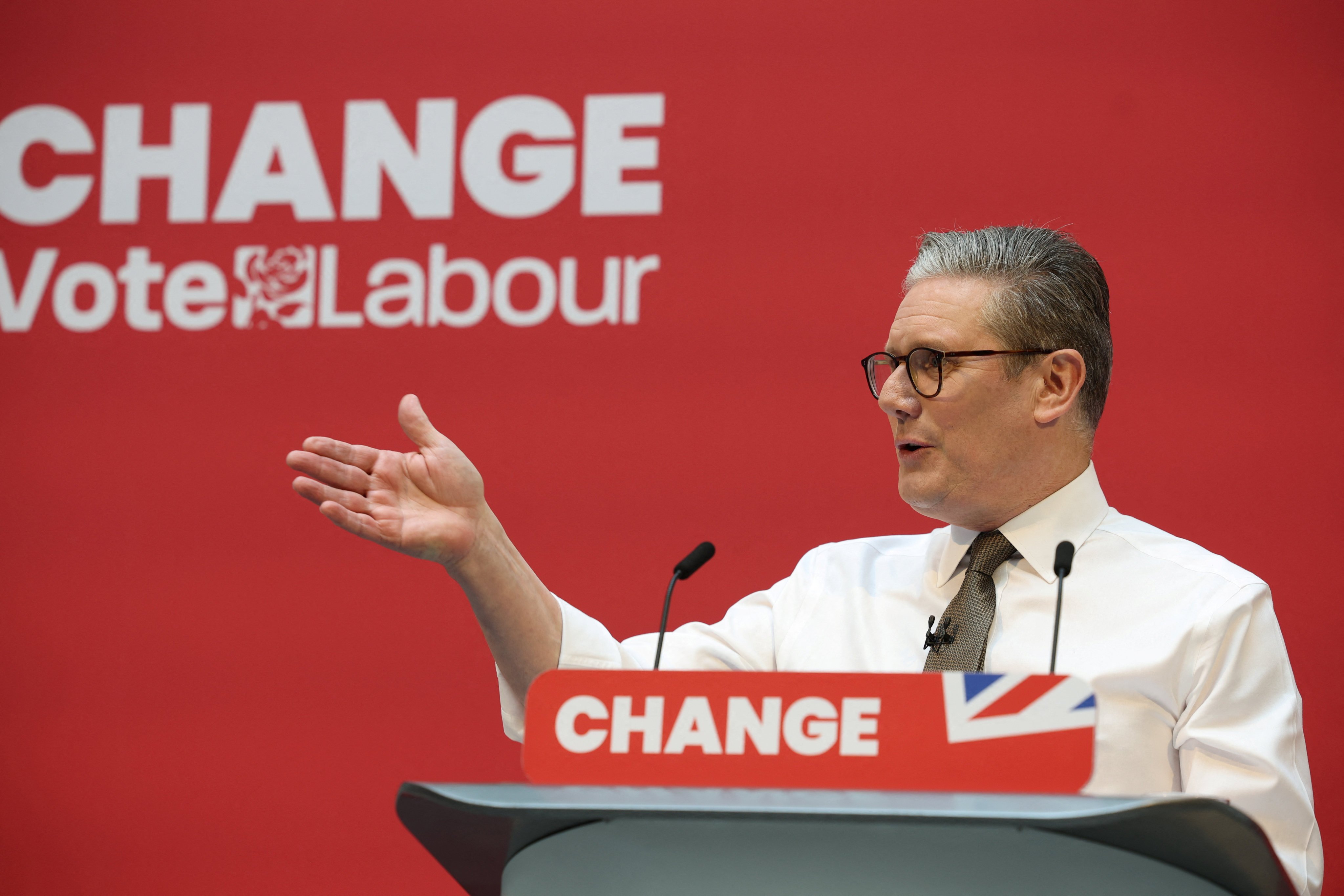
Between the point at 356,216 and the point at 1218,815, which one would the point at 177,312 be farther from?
the point at 1218,815

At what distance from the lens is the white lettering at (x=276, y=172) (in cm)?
274

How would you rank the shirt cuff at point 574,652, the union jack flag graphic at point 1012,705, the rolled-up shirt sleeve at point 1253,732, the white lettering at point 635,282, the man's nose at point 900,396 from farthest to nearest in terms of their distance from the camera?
1. the white lettering at point 635,282
2. the man's nose at point 900,396
3. the shirt cuff at point 574,652
4. the rolled-up shirt sleeve at point 1253,732
5. the union jack flag graphic at point 1012,705

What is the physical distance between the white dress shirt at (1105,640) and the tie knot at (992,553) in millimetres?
13

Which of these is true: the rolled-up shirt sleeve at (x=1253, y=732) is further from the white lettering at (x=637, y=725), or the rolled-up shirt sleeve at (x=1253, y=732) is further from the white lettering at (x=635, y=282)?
the white lettering at (x=635, y=282)

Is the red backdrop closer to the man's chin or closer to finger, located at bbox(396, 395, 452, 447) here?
the man's chin

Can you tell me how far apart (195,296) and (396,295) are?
0.42 meters

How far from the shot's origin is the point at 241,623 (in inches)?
105

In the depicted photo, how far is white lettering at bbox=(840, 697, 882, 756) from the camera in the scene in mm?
1100

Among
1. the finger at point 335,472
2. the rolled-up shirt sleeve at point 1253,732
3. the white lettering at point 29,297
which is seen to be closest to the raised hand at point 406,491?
the finger at point 335,472

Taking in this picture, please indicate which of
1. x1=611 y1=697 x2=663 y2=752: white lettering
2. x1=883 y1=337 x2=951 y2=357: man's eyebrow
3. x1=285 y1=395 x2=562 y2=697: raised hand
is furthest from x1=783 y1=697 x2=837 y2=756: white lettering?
x1=883 y1=337 x2=951 y2=357: man's eyebrow

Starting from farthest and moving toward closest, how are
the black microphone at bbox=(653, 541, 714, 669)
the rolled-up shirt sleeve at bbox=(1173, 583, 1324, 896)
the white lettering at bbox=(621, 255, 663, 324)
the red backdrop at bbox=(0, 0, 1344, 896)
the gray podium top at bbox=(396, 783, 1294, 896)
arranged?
the white lettering at bbox=(621, 255, 663, 324), the red backdrop at bbox=(0, 0, 1344, 896), the black microphone at bbox=(653, 541, 714, 669), the rolled-up shirt sleeve at bbox=(1173, 583, 1324, 896), the gray podium top at bbox=(396, 783, 1294, 896)

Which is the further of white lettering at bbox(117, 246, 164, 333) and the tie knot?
white lettering at bbox(117, 246, 164, 333)

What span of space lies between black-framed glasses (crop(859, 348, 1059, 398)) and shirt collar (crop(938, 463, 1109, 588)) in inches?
7.3

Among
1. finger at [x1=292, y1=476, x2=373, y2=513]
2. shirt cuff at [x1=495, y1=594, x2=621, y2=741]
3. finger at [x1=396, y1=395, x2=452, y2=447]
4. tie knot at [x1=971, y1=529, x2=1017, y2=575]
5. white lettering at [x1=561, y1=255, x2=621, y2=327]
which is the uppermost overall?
white lettering at [x1=561, y1=255, x2=621, y2=327]
